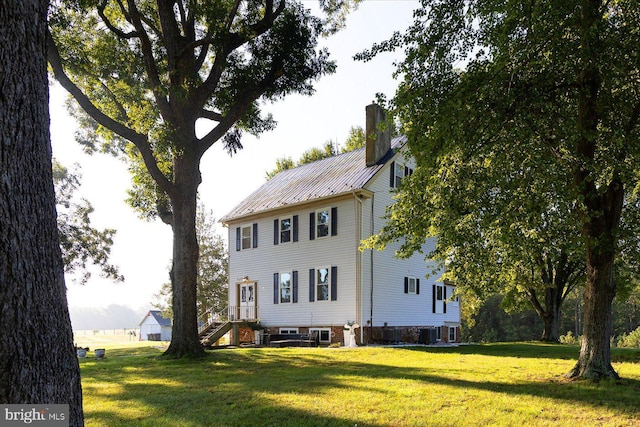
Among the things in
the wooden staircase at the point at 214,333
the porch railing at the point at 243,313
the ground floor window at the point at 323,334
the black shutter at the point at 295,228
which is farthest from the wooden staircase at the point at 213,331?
the black shutter at the point at 295,228

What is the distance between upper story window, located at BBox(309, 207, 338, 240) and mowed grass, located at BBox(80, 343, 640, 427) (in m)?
9.41

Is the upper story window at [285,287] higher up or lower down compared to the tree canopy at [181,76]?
lower down

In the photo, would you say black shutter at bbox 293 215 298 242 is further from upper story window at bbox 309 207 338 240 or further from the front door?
the front door

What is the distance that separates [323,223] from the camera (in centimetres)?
2148

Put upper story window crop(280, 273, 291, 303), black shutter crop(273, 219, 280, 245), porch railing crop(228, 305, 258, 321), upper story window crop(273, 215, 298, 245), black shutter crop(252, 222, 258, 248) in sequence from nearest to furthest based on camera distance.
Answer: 1. upper story window crop(280, 273, 291, 303)
2. upper story window crop(273, 215, 298, 245)
3. black shutter crop(273, 219, 280, 245)
4. porch railing crop(228, 305, 258, 321)
5. black shutter crop(252, 222, 258, 248)

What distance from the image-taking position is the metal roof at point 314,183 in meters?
21.0

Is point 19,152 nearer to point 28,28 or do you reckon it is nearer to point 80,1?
point 28,28

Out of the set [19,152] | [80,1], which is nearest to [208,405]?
[19,152]

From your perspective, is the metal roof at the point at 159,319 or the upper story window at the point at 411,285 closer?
the upper story window at the point at 411,285

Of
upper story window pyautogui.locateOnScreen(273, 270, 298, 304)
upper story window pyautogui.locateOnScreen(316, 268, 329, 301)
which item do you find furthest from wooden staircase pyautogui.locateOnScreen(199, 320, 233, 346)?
upper story window pyautogui.locateOnScreen(316, 268, 329, 301)

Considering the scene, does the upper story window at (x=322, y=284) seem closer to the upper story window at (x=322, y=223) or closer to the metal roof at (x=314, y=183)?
the upper story window at (x=322, y=223)

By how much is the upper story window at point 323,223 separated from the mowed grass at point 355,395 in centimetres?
941

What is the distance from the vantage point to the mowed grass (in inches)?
245

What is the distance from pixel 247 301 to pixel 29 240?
21.9 meters
